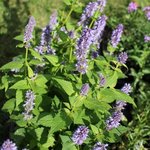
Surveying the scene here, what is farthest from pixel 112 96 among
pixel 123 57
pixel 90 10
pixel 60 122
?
pixel 90 10

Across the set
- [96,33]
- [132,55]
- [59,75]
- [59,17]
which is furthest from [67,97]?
[132,55]

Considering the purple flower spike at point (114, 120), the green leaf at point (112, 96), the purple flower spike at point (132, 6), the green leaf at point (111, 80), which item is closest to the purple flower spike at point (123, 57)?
the green leaf at point (111, 80)

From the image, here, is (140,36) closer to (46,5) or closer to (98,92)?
(46,5)

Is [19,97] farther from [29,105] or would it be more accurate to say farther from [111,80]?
[111,80]

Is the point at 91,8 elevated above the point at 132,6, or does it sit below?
above

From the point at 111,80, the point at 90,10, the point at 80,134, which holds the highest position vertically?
the point at 90,10

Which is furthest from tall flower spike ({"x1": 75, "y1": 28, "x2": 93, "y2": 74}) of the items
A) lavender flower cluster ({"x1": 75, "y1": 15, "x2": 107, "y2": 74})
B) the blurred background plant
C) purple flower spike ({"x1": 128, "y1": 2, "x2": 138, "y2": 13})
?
purple flower spike ({"x1": 128, "y1": 2, "x2": 138, "y2": 13})

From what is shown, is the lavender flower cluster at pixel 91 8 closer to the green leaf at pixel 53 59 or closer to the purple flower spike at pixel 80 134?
the green leaf at pixel 53 59
